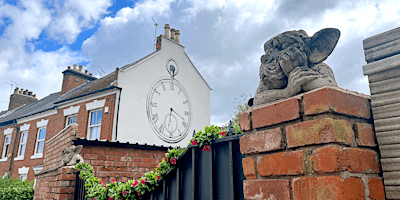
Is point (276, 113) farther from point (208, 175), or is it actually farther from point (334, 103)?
point (208, 175)

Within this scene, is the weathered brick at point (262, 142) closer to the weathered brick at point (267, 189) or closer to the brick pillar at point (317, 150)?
the brick pillar at point (317, 150)

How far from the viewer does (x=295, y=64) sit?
4.54 ft

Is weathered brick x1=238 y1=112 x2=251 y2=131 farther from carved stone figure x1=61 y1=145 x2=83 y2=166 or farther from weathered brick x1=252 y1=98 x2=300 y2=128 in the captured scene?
carved stone figure x1=61 y1=145 x2=83 y2=166

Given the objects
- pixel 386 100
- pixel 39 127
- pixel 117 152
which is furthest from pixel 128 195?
pixel 39 127

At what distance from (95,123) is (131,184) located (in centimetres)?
1049

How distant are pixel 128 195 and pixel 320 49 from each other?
2463mm

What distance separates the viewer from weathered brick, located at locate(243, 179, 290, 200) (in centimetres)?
119

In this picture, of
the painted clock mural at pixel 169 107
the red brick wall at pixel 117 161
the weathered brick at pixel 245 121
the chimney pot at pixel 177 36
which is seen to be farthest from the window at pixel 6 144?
the weathered brick at pixel 245 121

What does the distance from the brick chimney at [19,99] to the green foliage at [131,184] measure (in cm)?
2146

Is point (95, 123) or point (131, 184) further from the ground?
point (95, 123)

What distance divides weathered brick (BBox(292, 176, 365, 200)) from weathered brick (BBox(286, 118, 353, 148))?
15cm

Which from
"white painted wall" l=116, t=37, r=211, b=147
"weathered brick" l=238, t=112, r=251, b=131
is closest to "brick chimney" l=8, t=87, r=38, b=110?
"white painted wall" l=116, t=37, r=211, b=147

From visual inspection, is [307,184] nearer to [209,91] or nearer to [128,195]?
[128,195]

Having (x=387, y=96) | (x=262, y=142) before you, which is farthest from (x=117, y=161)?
(x=387, y=96)
